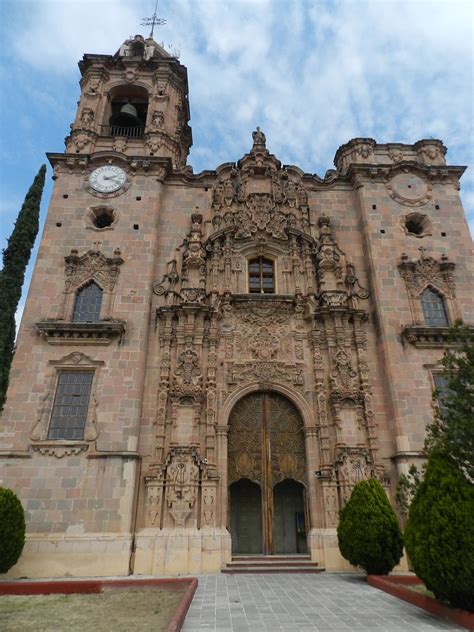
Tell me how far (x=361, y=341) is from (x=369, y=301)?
1996 mm

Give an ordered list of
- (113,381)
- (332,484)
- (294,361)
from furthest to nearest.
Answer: (294,361) < (113,381) < (332,484)

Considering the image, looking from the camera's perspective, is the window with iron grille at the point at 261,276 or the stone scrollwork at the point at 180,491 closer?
the stone scrollwork at the point at 180,491

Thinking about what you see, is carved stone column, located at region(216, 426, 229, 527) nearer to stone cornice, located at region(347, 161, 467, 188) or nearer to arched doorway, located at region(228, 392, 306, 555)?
arched doorway, located at region(228, 392, 306, 555)

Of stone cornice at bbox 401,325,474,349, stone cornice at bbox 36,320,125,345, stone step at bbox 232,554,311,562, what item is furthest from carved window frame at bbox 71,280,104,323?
stone cornice at bbox 401,325,474,349

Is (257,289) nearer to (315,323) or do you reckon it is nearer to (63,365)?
(315,323)

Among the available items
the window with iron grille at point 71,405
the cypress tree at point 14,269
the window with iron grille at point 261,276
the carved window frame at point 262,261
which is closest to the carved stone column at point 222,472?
the window with iron grille at point 71,405

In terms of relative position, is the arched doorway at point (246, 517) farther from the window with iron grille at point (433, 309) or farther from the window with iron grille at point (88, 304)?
the window with iron grille at point (433, 309)

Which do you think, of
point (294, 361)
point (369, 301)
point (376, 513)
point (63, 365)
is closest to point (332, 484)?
point (376, 513)

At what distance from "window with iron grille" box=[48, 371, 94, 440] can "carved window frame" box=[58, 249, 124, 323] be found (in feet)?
7.68

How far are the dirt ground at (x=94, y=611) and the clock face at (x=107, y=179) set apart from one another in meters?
15.2

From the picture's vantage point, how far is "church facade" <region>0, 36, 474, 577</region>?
1320 cm

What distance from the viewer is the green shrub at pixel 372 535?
35.9 feet

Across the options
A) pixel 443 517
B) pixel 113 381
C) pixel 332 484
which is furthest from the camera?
pixel 113 381

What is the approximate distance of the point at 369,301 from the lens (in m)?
17.3
